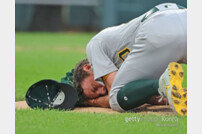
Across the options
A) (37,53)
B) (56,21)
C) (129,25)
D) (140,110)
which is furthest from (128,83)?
(56,21)

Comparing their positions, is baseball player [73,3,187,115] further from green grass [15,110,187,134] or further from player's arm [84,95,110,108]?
green grass [15,110,187,134]

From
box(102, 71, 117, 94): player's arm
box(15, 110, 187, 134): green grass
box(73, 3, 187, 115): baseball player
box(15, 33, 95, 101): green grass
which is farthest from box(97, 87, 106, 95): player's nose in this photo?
box(15, 33, 95, 101): green grass

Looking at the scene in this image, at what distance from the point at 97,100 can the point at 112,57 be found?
50 cm

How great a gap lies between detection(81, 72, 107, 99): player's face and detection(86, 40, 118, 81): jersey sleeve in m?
0.12

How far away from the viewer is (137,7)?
18.4 meters

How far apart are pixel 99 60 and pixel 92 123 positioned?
112 cm

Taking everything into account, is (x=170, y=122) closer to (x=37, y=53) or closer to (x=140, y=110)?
(x=140, y=110)

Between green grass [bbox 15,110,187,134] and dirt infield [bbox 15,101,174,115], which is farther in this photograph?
dirt infield [bbox 15,101,174,115]

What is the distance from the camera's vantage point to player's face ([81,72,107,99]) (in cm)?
471

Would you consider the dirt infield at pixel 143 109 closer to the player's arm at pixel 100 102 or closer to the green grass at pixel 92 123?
the player's arm at pixel 100 102

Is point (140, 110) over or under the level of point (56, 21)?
over

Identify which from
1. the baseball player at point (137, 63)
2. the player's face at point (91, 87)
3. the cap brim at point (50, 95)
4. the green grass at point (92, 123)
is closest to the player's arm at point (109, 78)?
the baseball player at point (137, 63)

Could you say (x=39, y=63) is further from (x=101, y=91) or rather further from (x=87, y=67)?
(x=101, y=91)

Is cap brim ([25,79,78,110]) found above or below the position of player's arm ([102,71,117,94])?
below
